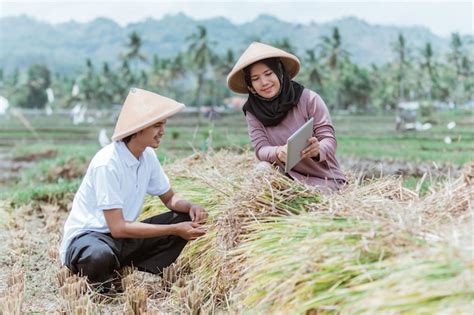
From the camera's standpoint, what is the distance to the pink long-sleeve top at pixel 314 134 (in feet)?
10.8

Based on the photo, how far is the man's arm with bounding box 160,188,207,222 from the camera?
3.09m

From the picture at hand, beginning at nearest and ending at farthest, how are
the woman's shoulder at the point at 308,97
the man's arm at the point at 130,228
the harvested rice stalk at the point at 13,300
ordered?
the harvested rice stalk at the point at 13,300, the man's arm at the point at 130,228, the woman's shoulder at the point at 308,97

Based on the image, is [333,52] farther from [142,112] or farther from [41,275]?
[142,112]

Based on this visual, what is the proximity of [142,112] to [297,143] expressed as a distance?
0.69 metres

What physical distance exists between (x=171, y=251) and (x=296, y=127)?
89 cm

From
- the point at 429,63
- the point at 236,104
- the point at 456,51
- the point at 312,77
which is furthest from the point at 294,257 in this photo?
the point at 429,63

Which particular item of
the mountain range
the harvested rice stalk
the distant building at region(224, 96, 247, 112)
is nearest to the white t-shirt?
Result: the harvested rice stalk

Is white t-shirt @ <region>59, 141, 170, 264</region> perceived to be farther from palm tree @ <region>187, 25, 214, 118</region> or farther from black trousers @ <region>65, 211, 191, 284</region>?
palm tree @ <region>187, 25, 214, 118</region>

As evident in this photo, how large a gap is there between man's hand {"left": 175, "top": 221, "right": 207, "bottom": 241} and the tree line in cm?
3539

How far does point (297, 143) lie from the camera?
2.85 m

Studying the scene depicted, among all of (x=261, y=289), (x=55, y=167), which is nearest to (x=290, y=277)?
(x=261, y=289)

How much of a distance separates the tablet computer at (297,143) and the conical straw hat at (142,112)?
1.76 ft

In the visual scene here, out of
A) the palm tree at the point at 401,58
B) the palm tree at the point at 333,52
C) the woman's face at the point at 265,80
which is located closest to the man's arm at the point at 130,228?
the woman's face at the point at 265,80

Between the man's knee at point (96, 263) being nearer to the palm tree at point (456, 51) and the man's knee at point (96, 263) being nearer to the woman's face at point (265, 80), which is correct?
the woman's face at point (265, 80)
